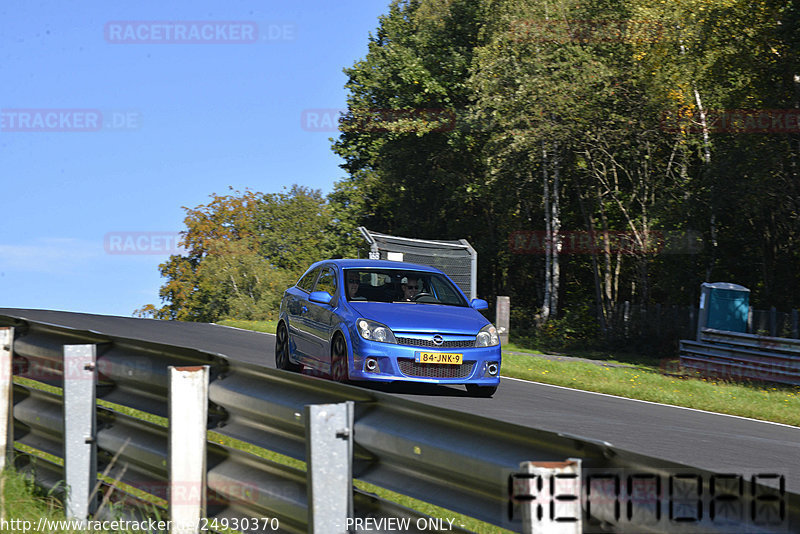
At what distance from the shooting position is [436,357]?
35.3 feet

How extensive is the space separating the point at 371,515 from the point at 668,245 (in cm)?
2909

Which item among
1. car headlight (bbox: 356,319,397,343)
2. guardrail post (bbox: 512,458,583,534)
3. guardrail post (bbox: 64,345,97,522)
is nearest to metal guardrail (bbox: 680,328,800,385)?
car headlight (bbox: 356,319,397,343)

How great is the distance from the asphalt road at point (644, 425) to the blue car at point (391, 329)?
18.0 inches

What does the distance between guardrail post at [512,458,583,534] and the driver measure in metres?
9.28

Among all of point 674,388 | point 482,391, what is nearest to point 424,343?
point 482,391

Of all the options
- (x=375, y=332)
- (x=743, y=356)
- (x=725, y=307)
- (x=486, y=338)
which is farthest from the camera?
(x=725, y=307)

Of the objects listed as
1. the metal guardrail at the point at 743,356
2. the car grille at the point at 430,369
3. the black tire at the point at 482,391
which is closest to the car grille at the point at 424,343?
the car grille at the point at 430,369

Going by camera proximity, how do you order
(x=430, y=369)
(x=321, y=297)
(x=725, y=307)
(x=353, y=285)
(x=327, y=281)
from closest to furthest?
(x=430, y=369) → (x=321, y=297) → (x=353, y=285) → (x=327, y=281) → (x=725, y=307)

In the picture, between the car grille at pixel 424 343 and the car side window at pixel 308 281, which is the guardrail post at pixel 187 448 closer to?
the car grille at pixel 424 343

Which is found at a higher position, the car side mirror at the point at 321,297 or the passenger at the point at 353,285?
the passenger at the point at 353,285

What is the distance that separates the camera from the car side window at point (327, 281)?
12077mm

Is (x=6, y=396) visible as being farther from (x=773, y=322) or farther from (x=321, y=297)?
(x=773, y=322)

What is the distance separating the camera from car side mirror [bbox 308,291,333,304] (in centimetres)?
1155

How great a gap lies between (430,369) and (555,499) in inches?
320
